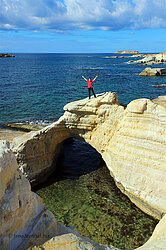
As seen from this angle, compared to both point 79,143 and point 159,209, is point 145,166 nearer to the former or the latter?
point 159,209

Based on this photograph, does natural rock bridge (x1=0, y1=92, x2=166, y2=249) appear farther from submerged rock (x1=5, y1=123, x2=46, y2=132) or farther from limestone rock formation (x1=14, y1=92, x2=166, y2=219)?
submerged rock (x1=5, y1=123, x2=46, y2=132)

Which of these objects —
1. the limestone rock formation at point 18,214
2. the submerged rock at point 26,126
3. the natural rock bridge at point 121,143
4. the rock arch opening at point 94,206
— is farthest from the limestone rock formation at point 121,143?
the submerged rock at point 26,126

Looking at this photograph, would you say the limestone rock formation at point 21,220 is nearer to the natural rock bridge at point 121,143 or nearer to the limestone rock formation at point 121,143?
the natural rock bridge at point 121,143

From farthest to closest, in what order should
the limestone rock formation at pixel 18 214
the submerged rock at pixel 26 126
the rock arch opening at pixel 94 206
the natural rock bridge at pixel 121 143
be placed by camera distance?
the submerged rock at pixel 26 126, the natural rock bridge at pixel 121 143, the rock arch opening at pixel 94 206, the limestone rock formation at pixel 18 214

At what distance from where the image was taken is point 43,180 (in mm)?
12766

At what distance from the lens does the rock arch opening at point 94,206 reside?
29.0 ft

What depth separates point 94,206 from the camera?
10461 millimetres

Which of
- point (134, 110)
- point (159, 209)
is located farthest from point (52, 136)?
point (159, 209)

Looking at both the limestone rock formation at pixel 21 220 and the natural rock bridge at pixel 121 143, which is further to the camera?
the natural rock bridge at pixel 121 143

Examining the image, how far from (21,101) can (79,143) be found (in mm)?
17310

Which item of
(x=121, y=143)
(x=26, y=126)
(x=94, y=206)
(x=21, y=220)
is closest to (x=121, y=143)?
(x=121, y=143)

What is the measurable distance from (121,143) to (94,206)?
3.24 m

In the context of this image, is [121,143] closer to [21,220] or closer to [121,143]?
[121,143]

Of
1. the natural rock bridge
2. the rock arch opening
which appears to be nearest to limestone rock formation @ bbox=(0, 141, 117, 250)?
the natural rock bridge
